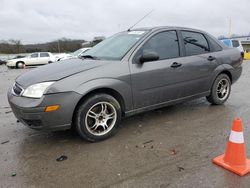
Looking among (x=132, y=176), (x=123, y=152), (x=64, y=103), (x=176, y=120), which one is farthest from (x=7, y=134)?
(x=176, y=120)

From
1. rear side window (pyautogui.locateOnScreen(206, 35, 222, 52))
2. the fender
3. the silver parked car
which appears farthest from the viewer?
the silver parked car

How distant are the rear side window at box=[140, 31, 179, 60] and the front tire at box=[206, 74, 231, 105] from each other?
1342mm

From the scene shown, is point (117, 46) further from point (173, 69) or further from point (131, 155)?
point (131, 155)

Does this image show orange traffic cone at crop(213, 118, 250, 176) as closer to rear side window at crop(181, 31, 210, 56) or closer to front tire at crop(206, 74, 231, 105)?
rear side window at crop(181, 31, 210, 56)

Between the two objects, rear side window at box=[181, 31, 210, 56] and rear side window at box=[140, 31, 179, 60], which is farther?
rear side window at box=[181, 31, 210, 56]

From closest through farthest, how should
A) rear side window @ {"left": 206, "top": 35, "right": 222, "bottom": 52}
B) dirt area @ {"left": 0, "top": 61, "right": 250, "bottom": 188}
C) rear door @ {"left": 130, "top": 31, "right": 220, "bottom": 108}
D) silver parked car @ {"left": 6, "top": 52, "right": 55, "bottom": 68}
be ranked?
dirt area @ {"left": 0, "top": 61, "right": 250, "bottom": 188}, rear door @ {"left": 130, "top": 31, "right": 220, "bottom": 108}, rear side window @ {"left": 206, "top": 35, "right": 222, "bottom": 52}, silver parked car @ {"left": 6, "top": 52, "right": 55, "bottom": 68}

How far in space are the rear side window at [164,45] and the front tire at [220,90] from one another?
52.8 inches

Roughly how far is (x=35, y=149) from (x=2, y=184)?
84cm

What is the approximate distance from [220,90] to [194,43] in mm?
1334

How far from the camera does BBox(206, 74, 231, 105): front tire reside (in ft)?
16.8

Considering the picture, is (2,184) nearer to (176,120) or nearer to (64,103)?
(64,103)

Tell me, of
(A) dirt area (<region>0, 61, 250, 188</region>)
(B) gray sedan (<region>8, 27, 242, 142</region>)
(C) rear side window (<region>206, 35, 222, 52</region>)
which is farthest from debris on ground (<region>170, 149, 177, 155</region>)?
(C) rear side window (<region>206, 35, 222, 52</region>)

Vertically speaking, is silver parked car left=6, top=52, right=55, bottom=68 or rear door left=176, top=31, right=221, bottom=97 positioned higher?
silver parked car left=6, top=52, right=55, bottom=68

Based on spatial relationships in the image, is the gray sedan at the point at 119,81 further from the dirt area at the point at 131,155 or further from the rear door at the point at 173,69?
the dirt area at the point at 131,155
